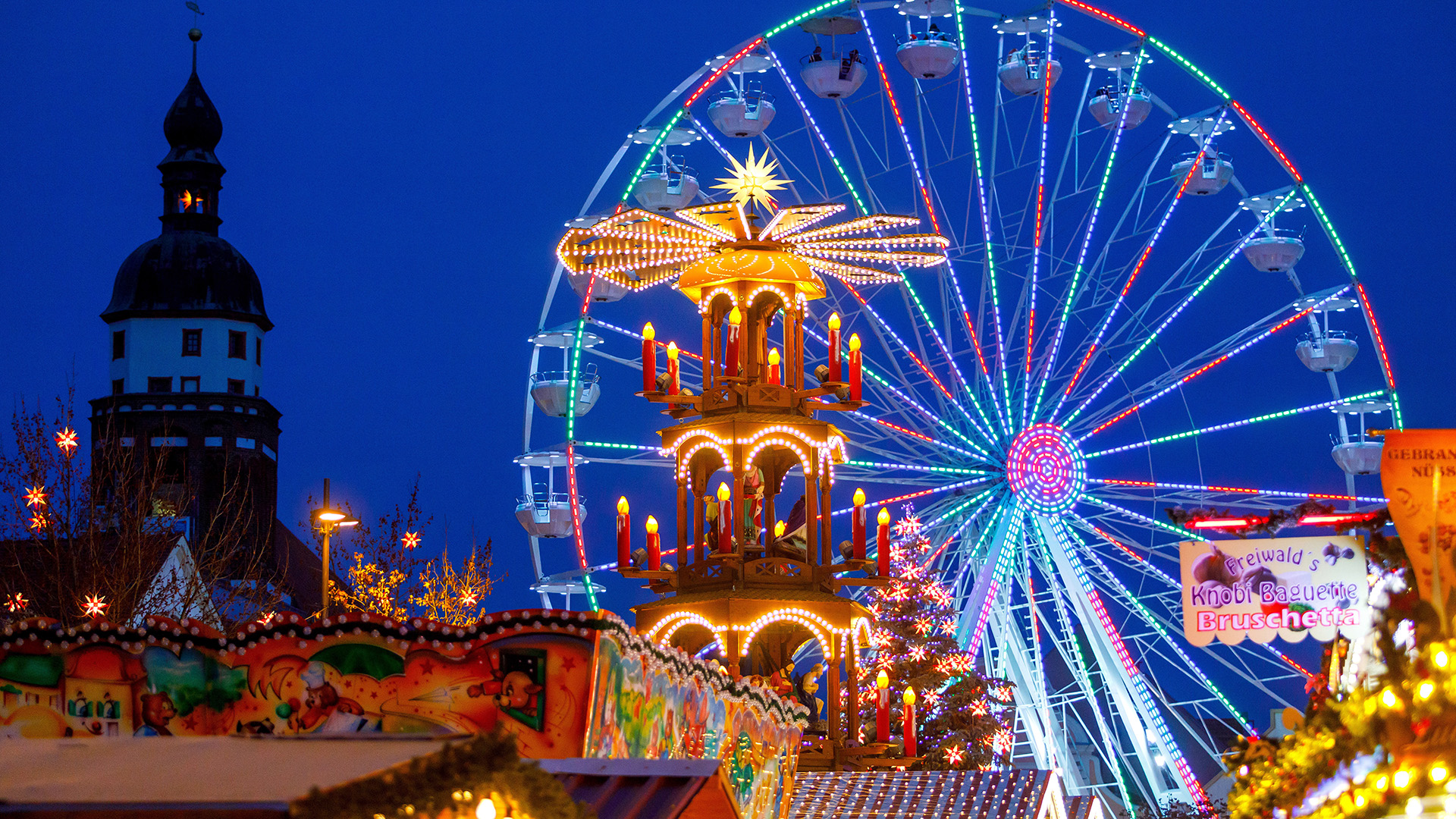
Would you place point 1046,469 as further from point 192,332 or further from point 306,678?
point 192,332

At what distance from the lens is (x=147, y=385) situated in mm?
64062

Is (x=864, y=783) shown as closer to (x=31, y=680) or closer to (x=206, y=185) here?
(x=31, y=680)

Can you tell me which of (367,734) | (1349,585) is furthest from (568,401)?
(367,734)

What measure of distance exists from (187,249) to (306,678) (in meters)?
58.3

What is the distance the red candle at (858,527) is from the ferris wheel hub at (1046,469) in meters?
10.7

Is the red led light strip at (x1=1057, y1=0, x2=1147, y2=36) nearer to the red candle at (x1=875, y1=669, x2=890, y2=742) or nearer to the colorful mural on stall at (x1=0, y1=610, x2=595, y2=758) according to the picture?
the red candle at (x1=875, y1=669, x2=890, y2=742)

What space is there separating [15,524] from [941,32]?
611 inches

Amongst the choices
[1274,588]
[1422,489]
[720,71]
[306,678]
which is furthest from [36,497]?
[1422,489]

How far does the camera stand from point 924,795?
1614cm

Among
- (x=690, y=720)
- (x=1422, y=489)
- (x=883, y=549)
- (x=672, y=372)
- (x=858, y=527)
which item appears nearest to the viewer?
(x=1422, y=489)

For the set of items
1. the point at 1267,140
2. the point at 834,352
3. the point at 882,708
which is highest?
the point at 1267,140

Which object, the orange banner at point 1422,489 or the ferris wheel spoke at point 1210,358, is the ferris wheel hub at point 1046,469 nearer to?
the ferris wheel spoke at point 1210,358

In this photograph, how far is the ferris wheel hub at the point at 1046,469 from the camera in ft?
81.4

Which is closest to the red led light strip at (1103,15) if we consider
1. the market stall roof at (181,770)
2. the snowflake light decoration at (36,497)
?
the snowflake light decoration at (36,497)
